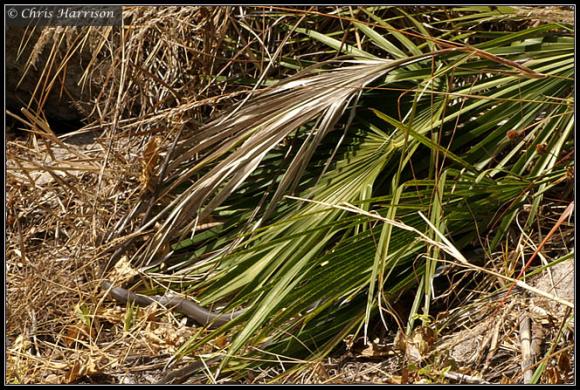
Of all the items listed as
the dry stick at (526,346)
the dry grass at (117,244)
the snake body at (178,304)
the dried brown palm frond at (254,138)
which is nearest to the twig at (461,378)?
the dry grass at (117,244)

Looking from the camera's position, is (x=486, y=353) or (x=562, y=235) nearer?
(x=486, y=353)

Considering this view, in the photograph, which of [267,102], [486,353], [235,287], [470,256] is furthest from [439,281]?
[267,102]

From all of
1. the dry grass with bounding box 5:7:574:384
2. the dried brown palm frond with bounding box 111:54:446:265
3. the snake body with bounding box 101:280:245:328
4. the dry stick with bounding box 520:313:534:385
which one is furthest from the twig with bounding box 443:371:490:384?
the dried brown palm frond with bounding box 111:54:446:265

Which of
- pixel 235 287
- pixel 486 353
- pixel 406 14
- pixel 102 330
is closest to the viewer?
pixel 486 353

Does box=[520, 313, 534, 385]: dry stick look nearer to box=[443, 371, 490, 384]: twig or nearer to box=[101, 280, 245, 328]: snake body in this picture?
box=[443, 371, 490, 384]: twig

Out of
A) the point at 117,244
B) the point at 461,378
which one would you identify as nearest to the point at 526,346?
the point at 461,378

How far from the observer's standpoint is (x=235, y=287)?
9.68 feet

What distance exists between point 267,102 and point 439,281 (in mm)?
980

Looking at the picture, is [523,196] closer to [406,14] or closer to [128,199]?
[406,14]

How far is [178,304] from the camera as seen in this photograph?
3111 millimetres

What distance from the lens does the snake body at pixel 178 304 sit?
2937mm

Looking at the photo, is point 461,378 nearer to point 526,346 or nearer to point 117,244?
point 526,346

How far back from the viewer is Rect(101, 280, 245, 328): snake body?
294 centimetres

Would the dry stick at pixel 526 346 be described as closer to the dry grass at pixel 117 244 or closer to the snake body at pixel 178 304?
the dry grass at pixel 117 244
